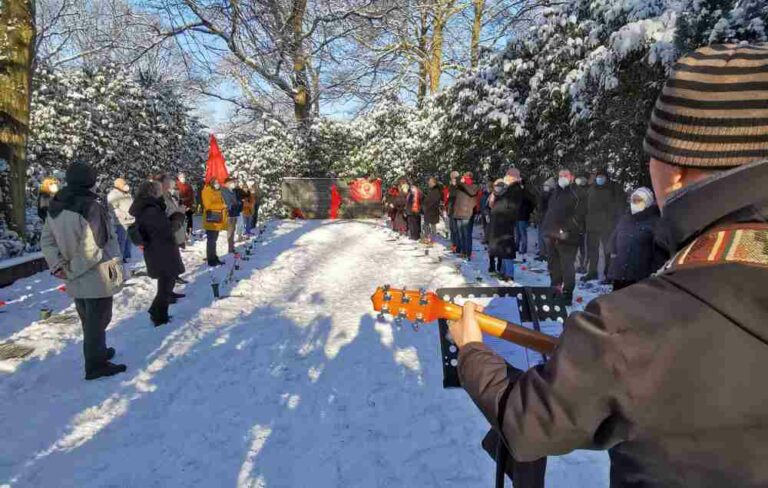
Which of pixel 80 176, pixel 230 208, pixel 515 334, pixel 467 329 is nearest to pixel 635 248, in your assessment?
pixel 515 334

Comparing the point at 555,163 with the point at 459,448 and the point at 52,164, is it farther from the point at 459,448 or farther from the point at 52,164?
the point at 52,164

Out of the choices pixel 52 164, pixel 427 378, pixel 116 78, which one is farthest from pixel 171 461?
pixel 116 78

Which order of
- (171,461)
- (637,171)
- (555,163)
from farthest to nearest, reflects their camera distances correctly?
(555,163)
(637,171)
(171,461)

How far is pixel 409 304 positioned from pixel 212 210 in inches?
344

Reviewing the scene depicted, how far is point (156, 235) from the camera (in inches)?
265

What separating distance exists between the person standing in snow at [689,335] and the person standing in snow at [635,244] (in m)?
4.27

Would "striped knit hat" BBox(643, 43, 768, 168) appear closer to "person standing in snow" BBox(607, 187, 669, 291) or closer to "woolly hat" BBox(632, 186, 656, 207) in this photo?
"person standing in snow" BBox(607, 187, 669, 291)

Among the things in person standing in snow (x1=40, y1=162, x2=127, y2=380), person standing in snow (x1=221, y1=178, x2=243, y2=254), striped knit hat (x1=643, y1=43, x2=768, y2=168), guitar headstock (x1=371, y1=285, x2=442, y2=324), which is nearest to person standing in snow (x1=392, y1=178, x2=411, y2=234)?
person standing in snow (x1=221, y1=178, x2=243, y2=254)

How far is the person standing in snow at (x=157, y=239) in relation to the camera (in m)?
6.64

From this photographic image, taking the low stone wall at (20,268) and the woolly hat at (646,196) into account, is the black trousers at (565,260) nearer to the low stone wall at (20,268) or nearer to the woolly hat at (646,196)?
the woolly hat at (646,196)

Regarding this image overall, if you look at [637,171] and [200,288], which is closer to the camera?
[200,288]

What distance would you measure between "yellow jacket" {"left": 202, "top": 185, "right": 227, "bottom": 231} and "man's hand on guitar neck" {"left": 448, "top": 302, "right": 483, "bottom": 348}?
30.2 ft

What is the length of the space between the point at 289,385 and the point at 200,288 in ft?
15.5

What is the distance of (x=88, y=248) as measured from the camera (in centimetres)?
505
